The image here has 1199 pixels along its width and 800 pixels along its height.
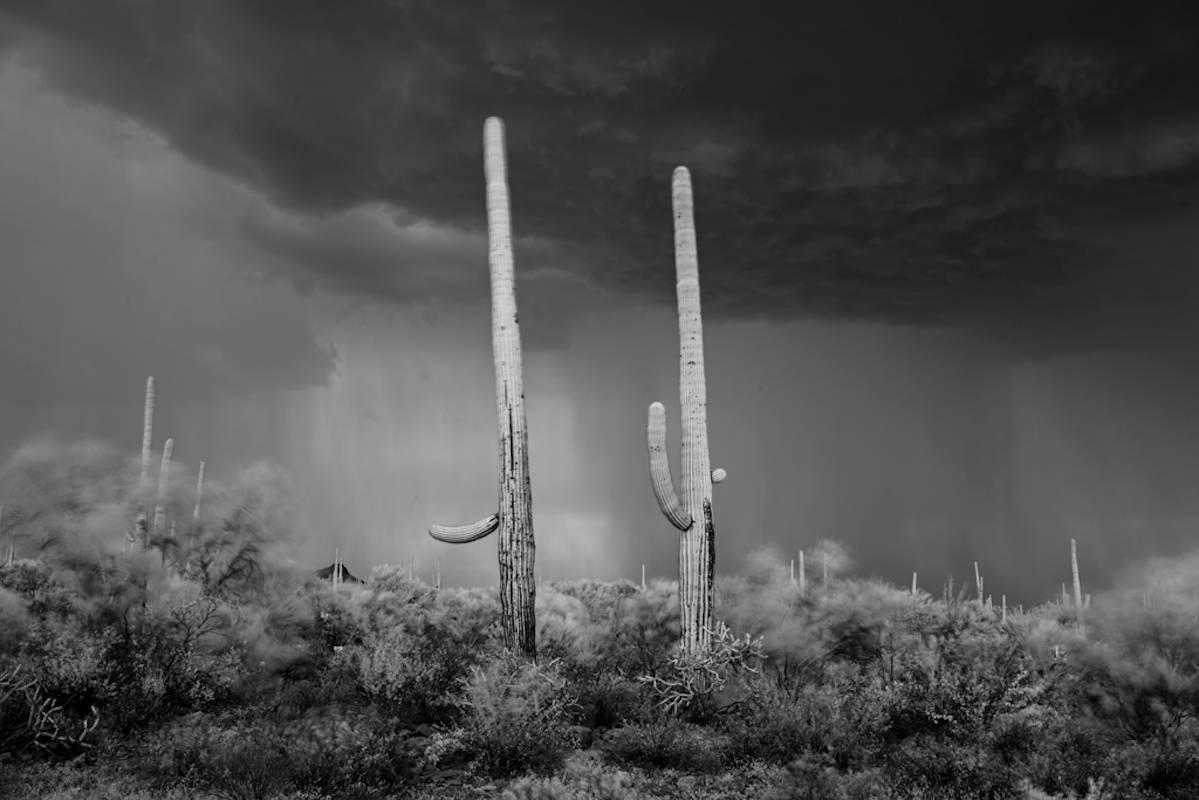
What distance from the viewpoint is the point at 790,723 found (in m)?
10.9

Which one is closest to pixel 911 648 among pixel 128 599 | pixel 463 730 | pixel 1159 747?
pixel 1159 747

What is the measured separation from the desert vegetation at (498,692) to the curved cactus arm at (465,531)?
1.85 m

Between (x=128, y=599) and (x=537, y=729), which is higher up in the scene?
(x=128, y=599)

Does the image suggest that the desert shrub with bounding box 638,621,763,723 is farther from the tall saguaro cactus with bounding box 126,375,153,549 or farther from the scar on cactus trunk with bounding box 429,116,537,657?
the tall saguaro cactus with bounding box 126,375,153,549

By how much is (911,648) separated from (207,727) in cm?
1383

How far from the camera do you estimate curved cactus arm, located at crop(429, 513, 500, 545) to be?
A: 13234 mm

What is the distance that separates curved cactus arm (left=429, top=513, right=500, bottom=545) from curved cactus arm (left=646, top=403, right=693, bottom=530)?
277 cm

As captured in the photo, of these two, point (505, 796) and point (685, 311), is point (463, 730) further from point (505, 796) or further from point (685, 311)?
point (685, 311)

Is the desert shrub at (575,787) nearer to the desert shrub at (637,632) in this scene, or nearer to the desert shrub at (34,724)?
the desert shrub at (637,632)

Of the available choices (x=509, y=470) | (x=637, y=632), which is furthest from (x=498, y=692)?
(x=637, y=632)

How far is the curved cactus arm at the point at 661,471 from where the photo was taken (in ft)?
44.4

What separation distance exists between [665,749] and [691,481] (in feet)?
15.1

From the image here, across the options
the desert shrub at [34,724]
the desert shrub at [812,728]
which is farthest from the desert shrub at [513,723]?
the desert shrub at [34,724]

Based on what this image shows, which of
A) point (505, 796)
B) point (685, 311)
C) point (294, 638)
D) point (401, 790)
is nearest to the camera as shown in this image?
point (505, 796)
